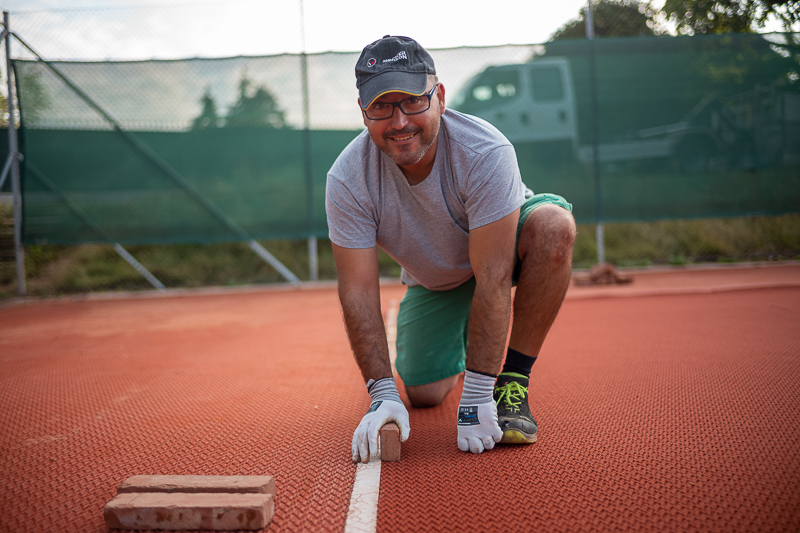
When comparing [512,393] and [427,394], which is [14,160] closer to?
[427,394]

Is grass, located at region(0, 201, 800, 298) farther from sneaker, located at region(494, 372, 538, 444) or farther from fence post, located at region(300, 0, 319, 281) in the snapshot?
sneaker, located at region(494, 372, 538, 444)

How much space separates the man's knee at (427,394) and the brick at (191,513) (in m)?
1.03

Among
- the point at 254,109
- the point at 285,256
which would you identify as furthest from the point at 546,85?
the point at 285,256

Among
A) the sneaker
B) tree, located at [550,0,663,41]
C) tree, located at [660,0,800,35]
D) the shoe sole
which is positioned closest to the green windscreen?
tree, located at [660,0,800,35]

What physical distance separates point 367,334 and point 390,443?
42cm

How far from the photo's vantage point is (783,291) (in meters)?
4.36

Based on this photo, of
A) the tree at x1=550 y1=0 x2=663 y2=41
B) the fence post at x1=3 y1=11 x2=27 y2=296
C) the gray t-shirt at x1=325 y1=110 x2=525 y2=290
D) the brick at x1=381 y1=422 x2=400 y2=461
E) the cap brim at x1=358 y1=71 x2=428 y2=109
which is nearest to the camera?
the brick at x1=381 y1=422 x2=400 y2=461

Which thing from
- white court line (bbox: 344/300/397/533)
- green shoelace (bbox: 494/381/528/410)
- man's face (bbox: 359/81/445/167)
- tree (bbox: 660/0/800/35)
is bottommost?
white court line (bbox: 344/300/397/533)

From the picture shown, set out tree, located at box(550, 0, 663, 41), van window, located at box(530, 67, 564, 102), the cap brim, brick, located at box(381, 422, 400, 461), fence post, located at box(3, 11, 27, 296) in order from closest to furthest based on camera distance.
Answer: brick, located at box(381, 422, 400, 461)
the cap brim
fence post, located at box(3, 11, 27, 296)
van window, located at box(530, 67, 564, 102)
tree, located at box(550, 0, 663, 41)

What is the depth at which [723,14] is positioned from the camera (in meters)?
7.00

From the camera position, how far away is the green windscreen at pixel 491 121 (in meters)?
6.08

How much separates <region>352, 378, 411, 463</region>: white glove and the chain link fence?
4508 mm

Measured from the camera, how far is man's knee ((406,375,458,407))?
230 centimetres

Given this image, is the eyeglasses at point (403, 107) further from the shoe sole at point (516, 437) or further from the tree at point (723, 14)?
the tree at point (723, 14)
